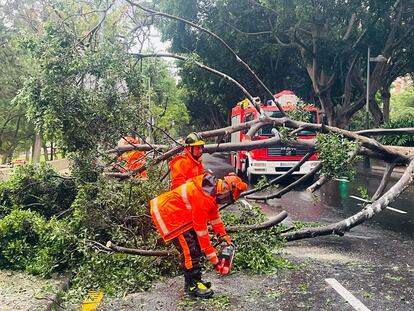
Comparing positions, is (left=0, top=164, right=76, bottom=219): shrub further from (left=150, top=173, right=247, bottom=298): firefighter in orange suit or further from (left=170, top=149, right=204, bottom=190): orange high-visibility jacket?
(left=150, top=173, right=247, bottom=298): firefighter in orange suit

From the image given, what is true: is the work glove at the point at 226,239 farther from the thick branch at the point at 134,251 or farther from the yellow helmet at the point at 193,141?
the yellow helmet at the point at 193,141

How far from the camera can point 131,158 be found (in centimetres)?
861

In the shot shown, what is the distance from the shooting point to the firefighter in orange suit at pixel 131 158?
26.4ft

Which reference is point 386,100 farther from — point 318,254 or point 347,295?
point 347,295

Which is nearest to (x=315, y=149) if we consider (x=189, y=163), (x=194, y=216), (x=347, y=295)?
(x=189, y=163)

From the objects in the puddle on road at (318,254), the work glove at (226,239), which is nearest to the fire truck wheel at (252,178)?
the puddle on road at (318,254)

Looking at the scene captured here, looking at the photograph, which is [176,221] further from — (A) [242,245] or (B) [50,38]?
(B) [50,38]

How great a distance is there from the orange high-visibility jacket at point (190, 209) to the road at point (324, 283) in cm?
74

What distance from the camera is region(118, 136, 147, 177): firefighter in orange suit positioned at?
317 inches

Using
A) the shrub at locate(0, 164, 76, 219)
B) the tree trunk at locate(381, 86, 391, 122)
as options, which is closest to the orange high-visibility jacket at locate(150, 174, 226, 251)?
the shrub at locate(0, 164, 76, 219)

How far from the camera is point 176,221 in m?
5.06

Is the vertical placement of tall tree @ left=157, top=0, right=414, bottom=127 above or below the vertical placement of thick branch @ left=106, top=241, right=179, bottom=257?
above

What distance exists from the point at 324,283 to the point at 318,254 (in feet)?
4.65

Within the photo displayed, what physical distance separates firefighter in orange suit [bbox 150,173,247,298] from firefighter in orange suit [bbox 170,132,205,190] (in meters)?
0.48
